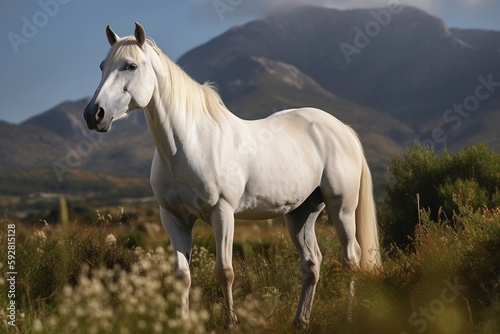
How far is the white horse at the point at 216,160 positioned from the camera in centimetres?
498

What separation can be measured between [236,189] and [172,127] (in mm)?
763

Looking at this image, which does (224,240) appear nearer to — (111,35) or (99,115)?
(99,115)

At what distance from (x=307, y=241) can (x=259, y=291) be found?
1016mm

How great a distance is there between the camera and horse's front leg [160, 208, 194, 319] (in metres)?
5.24

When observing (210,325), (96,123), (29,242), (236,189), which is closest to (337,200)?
(236,189)

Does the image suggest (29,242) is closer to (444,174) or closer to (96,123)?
(96,123)

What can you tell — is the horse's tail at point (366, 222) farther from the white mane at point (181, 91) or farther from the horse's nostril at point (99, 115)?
the horse's nostril at point (99, 115)

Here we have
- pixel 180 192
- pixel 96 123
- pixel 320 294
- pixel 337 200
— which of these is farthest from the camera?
pixel 320 294

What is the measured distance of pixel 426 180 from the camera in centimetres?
966

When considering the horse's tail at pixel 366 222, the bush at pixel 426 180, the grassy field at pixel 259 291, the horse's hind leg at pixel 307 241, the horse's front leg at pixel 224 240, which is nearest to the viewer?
the grassy field at pixel 259 291

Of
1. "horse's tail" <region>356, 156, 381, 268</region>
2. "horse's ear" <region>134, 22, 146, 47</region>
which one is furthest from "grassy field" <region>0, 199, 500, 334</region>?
"horse's ear" <region>134, 22, 146, 47</region>

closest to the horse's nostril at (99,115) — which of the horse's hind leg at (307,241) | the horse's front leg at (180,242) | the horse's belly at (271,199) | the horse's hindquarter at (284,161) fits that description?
the horse's front leg at (180,242)

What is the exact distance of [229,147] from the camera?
17.7ft

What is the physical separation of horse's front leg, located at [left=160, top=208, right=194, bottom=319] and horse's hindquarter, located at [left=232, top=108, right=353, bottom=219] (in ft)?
1.67
